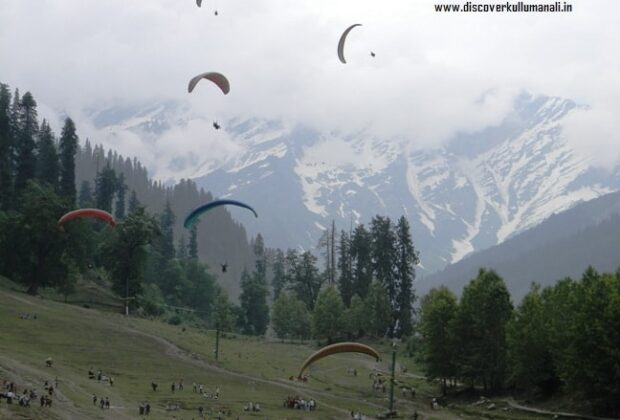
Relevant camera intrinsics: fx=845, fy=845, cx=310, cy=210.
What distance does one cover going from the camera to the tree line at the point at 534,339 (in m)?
58.9

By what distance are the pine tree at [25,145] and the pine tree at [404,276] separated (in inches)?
2055

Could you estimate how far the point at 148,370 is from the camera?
68.9m

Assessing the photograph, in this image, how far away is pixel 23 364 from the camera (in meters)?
58.6

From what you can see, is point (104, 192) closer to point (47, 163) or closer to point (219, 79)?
point (47, 163)

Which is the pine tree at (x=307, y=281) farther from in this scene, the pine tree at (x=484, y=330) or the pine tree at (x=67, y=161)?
the pine tree at (x=484, y=330)

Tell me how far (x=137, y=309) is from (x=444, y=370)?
43.3 m

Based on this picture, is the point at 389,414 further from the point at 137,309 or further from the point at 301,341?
the point at 301,341

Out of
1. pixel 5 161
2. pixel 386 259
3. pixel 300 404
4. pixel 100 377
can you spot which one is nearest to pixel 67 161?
pixel 5 161

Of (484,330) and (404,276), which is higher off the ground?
(404,276)

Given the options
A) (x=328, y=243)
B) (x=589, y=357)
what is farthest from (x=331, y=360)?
(x=328, y=243)

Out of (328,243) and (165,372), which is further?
(328,243)

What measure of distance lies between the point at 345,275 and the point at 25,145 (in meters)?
49.9

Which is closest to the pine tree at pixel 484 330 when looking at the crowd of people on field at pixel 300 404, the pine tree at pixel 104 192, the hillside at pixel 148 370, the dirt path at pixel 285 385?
the hillside at pixel 148 370

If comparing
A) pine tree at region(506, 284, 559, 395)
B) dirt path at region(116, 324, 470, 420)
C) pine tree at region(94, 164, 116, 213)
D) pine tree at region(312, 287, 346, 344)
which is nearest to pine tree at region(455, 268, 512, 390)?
pine tree at region(506, 284, 559, 395)
